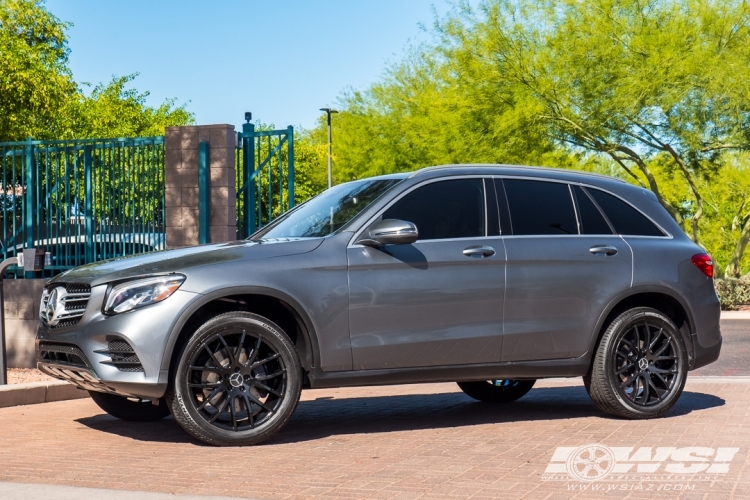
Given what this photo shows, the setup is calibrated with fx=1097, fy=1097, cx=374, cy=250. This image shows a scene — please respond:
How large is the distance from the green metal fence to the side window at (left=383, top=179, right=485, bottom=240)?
6446 mm

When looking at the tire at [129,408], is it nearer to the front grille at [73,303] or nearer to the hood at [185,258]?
the front grille at [73,303]

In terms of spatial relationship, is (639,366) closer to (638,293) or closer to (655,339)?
(655,339)

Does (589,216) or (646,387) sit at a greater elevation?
(589,216)

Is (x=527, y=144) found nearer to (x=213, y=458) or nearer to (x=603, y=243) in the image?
(x=603, y=243)

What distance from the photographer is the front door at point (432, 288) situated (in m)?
7.36

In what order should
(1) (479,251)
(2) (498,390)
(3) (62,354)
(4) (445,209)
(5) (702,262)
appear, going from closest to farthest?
(3) (62,354) < (1) (479,251) < (4) (445,209) < (5) (702,262) < (2) (498,390)

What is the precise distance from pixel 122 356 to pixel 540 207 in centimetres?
328

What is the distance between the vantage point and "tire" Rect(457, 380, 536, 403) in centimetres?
951

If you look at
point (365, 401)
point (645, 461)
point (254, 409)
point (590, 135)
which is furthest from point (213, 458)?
point (590, 135)

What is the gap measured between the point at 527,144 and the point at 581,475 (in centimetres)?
2554

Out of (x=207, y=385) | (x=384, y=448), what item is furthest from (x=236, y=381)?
(x=384, y=448)

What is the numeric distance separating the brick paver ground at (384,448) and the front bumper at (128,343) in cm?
47

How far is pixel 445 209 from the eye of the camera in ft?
25.9

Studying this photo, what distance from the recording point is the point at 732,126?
29781mm
